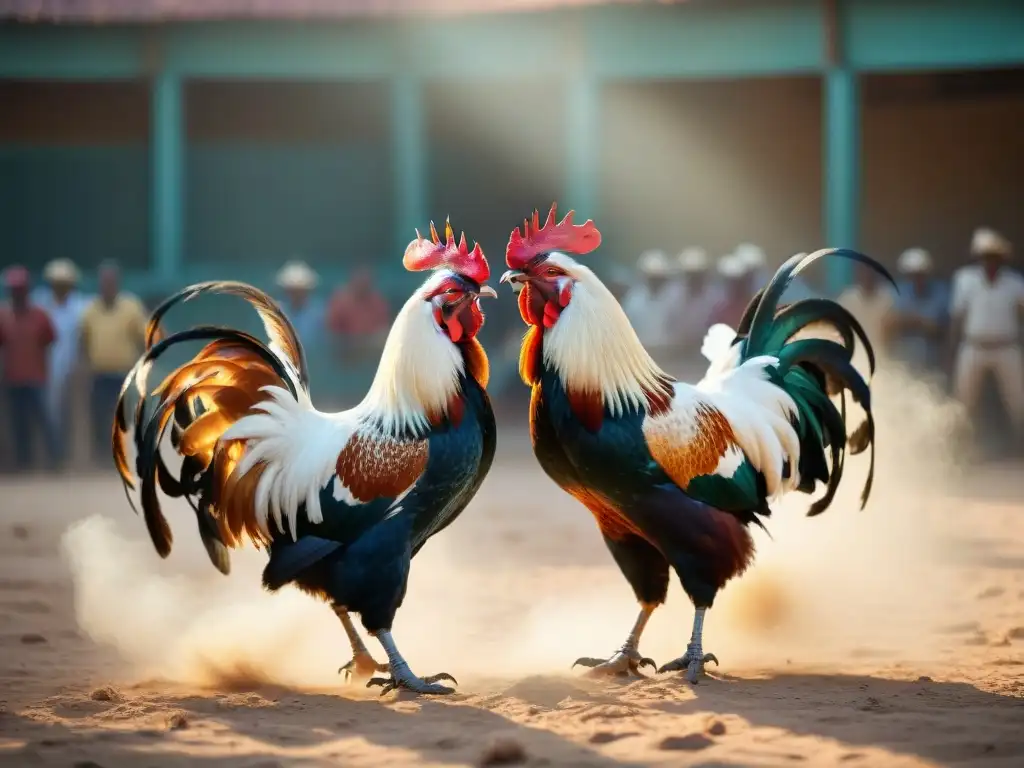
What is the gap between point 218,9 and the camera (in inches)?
658

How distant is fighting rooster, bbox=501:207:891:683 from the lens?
226 inches

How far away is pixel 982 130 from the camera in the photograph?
64.7 ft

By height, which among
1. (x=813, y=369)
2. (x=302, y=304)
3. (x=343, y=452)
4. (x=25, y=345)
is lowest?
(x=343, y=452)

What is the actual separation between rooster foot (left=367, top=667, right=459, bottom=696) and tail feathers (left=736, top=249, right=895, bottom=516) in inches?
72.5

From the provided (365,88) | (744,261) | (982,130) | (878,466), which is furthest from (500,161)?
(878,466)

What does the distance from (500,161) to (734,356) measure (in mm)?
13712

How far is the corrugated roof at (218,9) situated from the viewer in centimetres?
1656

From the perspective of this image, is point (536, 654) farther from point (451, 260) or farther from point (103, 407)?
point (103, 407)

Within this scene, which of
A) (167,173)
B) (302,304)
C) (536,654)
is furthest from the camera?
(167,173)

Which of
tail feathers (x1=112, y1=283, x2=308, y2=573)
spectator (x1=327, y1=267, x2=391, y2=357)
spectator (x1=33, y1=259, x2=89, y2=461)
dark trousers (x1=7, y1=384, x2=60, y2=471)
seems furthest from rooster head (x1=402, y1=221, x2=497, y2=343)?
spectator (x1=327, y1=267, x2=391, y2=357)

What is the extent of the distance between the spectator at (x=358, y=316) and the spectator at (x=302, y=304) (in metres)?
0.25

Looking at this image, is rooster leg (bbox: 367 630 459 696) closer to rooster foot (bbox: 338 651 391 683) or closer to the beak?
rooster foot (bbox: 338 651 391 683)

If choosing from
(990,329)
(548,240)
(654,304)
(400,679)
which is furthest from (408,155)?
(400,679)

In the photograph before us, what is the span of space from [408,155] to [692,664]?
12082 millimetres
